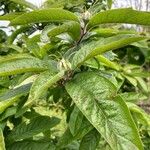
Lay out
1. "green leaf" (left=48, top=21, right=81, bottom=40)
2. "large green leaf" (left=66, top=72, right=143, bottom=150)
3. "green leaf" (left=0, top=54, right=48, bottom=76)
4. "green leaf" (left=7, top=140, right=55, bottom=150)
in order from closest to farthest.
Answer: "large green leaf" (left=66, top=72, right=143, bottom=150)
"green leaf" (left=0, top=54, right=48, bottom=76)
"green leaf" (left=48, top=21, right=81, bottom=40)
"green leaf" (left=7, top=140, right=55, bottom=150)

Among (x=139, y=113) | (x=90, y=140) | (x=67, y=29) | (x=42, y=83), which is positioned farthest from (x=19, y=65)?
(x=139, y=113)

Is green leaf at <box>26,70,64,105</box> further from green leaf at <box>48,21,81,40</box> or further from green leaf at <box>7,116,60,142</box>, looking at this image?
green leaf at <box>7,116,60,142</box>

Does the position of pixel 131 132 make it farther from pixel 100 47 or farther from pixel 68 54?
pixel 68 54

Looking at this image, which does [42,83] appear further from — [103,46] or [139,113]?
[139,113]

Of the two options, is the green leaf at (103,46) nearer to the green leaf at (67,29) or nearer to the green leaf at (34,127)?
the green leaf at (67,29)

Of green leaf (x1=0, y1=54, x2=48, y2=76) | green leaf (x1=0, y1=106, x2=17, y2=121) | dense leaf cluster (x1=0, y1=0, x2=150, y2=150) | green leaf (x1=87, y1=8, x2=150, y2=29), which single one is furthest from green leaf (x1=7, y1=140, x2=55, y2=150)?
green leaf (x1=87, y1=8, x2=150, y2=29)
